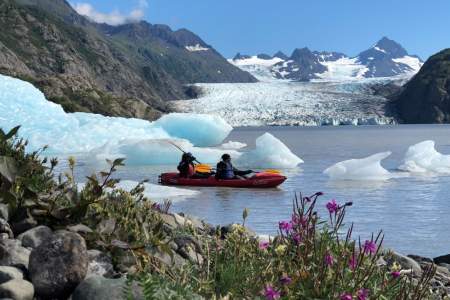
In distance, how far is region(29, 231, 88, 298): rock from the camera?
3.67 meters

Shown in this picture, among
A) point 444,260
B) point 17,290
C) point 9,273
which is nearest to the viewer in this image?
point 17,290

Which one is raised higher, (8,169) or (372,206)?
(8,169)

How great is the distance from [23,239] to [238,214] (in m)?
12.4

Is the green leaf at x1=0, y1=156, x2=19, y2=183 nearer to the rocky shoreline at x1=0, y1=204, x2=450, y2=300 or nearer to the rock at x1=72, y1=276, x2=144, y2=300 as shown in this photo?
the rocky shoreline at x1=0, y1=204, x2=450, y2=300

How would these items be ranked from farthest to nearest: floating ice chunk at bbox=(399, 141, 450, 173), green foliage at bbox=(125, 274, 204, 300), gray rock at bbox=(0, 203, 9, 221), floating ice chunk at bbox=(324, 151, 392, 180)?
floating ice chunk at bbox=(399, 141, 450, 173), floating ice chunk at bbox=(324, 151, 392, 180), gray rock at bbox=(0, 203, 9, 221), green foliage at bbox=(125, 274, 204, 300)

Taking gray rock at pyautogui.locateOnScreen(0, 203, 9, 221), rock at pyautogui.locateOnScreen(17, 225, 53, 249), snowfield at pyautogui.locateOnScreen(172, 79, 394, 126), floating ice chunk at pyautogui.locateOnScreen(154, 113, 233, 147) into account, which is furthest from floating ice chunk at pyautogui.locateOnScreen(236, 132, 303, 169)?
snowfield at pyautogui.locateOnScreen(172, 79, 394, 126)

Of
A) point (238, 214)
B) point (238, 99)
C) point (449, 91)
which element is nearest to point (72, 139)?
point (238, 214)

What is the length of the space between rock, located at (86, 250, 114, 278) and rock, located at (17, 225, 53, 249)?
1.39 feet

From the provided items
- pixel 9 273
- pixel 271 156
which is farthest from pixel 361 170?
pixel 9 273

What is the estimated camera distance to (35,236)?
174 inches

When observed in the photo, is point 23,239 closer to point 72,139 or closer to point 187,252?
point 187,252

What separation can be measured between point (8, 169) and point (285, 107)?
6587 inches

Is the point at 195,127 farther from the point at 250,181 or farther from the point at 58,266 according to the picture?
the point at 58,266

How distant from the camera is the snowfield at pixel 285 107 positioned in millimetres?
166250
